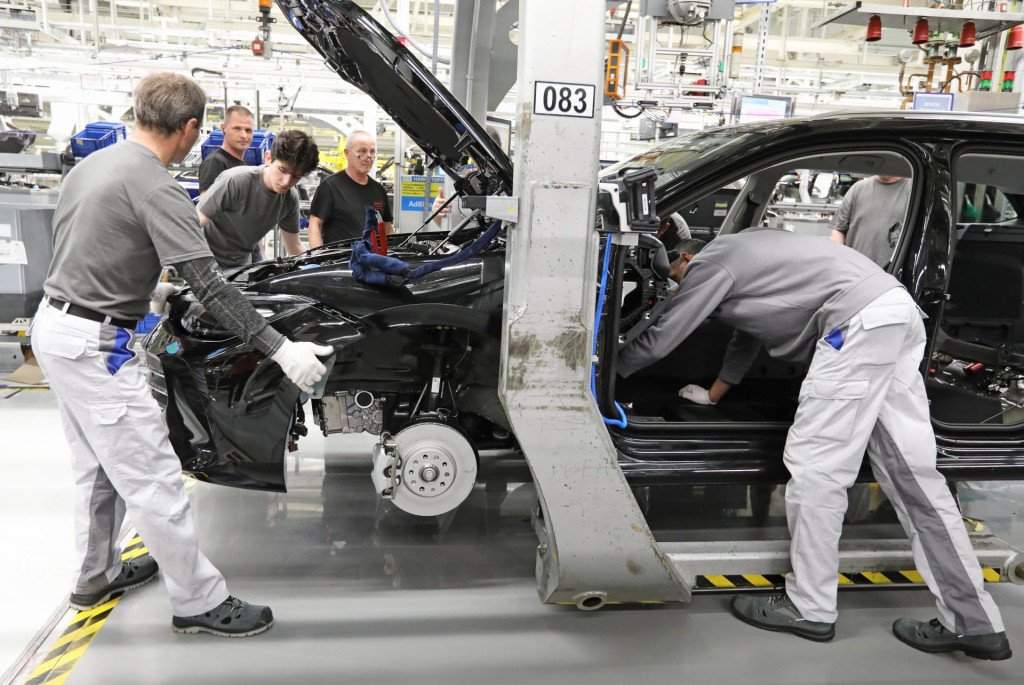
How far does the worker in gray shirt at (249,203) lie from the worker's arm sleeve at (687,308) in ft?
6.36

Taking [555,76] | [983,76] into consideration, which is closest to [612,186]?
[555,76]

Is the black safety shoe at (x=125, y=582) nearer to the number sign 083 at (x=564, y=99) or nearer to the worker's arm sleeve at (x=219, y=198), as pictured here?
the worker's arm sleeve at (x=219, y=198)

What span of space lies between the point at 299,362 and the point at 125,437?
0.58m

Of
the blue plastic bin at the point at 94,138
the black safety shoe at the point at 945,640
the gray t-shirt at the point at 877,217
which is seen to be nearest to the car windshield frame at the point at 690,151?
the gray t-shirt at the point at 877,217

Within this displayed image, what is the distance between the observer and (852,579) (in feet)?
9.55

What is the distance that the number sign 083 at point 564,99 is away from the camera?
6.84 ft

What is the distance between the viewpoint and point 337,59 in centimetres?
302

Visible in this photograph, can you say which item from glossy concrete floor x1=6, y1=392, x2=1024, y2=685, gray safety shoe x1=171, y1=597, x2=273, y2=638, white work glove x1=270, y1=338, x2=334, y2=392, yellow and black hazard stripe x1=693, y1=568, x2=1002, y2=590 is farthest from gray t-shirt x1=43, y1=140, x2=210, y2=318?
yellow and black hazard stripe x1=693, y1=568, x2=1002, y2=590

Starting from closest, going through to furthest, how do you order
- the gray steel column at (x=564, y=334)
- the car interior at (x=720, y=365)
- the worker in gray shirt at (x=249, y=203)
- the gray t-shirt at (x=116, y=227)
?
1. the gray steel column at (x=564, y=334)
2. the gray t-shirt at (x=116, y=227)
3. the car interior at (x=720, y=365)
4. the worker in gray shirt at (x=249, y=203)

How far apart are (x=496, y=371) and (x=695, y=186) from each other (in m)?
0.97

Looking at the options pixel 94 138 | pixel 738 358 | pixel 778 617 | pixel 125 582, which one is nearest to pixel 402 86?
pixel 738 358

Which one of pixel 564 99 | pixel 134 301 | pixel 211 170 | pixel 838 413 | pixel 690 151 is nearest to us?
pixel 564 99

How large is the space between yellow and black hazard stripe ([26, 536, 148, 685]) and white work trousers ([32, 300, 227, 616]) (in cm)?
30

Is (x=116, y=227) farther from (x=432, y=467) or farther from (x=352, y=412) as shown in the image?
(x=432, y=467)
